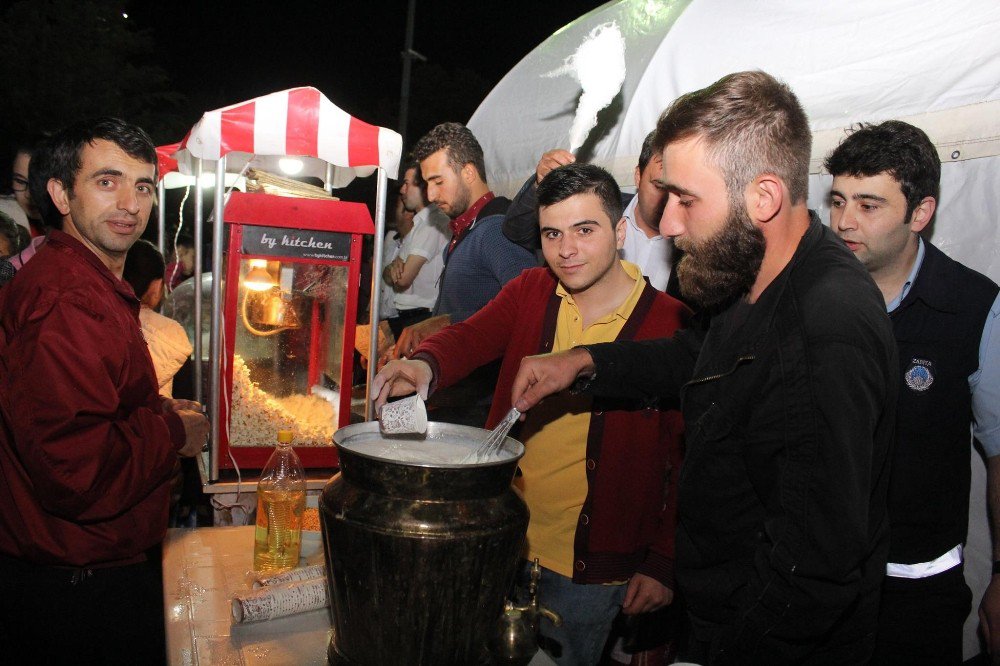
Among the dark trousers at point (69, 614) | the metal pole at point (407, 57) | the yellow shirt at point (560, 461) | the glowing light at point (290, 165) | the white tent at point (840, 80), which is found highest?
the metal pole at point (407, 57)

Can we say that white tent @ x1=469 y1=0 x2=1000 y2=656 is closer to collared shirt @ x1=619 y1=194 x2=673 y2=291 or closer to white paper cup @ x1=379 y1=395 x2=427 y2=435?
collared shirt @ x1=619 y1=194 x2=673 y2=291

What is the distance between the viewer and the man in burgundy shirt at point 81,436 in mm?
2189

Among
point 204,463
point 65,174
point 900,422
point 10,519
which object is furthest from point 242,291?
point 900,422

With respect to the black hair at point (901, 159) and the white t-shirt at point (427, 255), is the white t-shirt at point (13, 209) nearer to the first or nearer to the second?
the white t-shirt at point (427, 255)

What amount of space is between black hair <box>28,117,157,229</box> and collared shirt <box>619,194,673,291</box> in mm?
2237

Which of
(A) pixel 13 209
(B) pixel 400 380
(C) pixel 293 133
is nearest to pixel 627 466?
(B) pixel 400 380

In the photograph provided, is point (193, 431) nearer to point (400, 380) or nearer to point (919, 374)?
point (400, 380)

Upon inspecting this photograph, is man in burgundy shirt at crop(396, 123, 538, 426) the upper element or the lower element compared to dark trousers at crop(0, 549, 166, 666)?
upper

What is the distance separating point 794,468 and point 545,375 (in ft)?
3.00

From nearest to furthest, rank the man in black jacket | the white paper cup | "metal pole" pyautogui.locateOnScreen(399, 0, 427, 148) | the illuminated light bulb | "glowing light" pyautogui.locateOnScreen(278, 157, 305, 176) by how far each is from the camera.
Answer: the white paper cup, the man in black jacket, the illuminated light bulb, "glowing light" pyautogui.locateOnScreen(278, 157, 305, 176), "metal pole" pyautogui.locateOnScreen(399, 0, 427, 148)

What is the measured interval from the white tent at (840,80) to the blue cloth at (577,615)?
63.6 inches

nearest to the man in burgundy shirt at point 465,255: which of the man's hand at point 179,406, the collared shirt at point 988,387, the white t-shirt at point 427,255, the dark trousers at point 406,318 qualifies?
the man's hand at point 179,406

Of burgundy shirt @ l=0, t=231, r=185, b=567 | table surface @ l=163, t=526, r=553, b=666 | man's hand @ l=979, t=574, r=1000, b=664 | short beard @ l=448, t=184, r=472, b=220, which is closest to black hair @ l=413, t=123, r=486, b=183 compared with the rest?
short beard @ l=448, t=184, r=472, b=220

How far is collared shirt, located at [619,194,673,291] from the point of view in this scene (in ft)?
11.9
